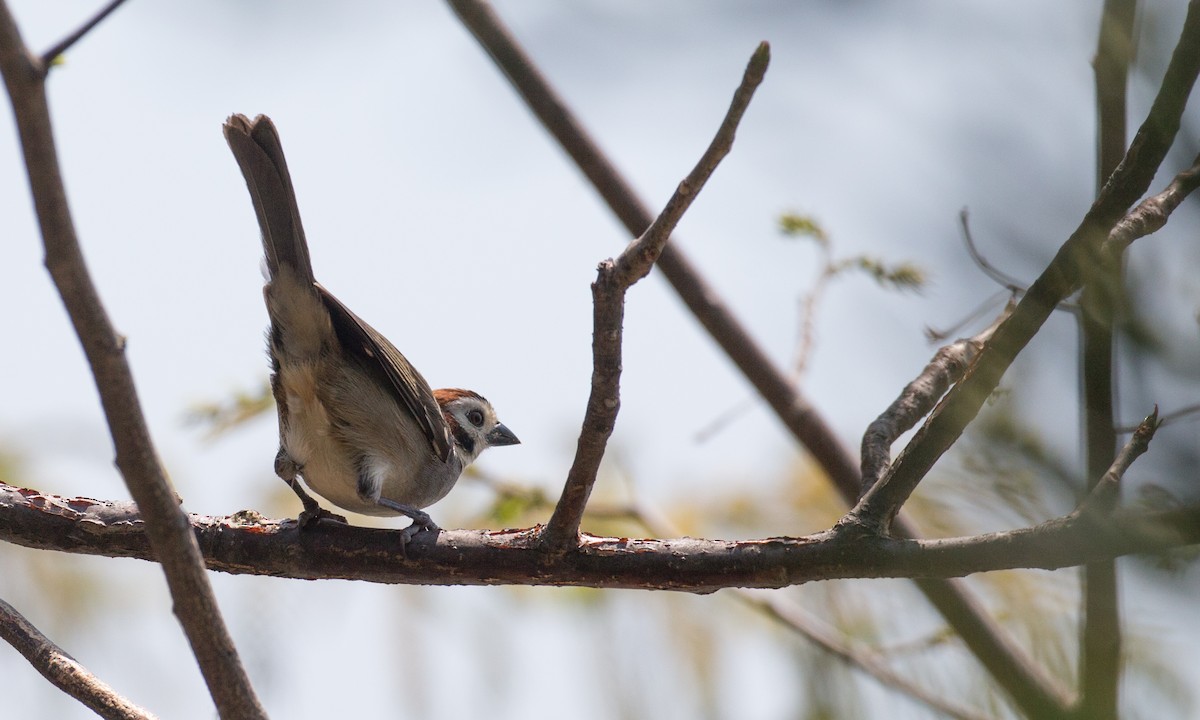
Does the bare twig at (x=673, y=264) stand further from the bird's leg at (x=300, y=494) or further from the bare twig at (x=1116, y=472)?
the bare twig at (x=1116, y=472)

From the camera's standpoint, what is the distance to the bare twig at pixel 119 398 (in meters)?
1.64

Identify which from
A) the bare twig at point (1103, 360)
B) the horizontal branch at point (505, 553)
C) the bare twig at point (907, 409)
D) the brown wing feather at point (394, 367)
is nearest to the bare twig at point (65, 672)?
the horizontal branch at point (505, 553)

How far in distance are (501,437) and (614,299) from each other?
13.0 ft

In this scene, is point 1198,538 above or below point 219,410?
below

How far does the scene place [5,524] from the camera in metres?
3.31

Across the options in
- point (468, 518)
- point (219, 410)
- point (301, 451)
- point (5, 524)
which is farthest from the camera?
point (468, 518)

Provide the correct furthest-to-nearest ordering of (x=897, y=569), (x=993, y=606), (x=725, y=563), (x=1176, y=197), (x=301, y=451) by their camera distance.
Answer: (x=993, y=606) < (x=301, y=451) < (x=725, y=563) < (x=897, y=569) < (x=1176, y=197)

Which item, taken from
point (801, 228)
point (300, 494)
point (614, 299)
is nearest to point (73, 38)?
point (614, 299)

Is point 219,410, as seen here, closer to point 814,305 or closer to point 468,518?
point 468,518

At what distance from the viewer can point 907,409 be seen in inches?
126

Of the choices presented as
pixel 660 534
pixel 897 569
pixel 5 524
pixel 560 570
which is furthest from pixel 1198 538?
pixel 660 534

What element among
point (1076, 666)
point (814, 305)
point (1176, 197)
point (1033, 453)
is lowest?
point (1076, 666)

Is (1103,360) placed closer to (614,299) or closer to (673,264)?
(614,299)

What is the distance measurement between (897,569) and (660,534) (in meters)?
3.19
